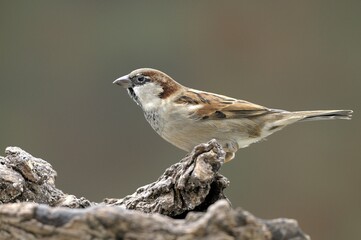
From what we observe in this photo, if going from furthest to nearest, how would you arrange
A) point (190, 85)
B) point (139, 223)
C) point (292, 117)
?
1. point (190, 85)
2. point (292, 117)
3. point (139, 223)

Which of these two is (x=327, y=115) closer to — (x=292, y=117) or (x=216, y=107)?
(x=292, y=117)

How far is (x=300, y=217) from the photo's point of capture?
355 centimetres

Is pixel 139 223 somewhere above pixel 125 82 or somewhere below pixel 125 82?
below

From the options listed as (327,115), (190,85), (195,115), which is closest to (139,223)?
(195,115)

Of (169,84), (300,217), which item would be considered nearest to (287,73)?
(300,217)

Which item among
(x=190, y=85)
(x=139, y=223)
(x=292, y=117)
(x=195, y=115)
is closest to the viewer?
(x=139, y=223)

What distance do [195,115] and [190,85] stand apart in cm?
182

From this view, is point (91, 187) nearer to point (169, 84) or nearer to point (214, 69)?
point (214, 69)

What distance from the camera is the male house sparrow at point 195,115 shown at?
74.5 inches

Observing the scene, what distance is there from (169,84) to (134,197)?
2.67ft

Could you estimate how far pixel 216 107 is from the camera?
197 cm

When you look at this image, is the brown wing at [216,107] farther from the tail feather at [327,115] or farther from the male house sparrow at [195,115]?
the tail feather at [327,115]

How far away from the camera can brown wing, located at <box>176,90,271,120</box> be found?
1.93 m

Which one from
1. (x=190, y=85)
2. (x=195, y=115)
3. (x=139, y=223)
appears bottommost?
(x=139, y=223)
